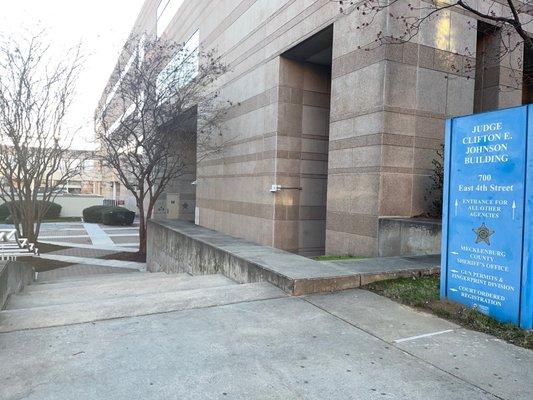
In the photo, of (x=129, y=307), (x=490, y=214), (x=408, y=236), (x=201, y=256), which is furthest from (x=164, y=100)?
(x=490, y=214)

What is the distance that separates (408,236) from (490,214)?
3375 millimetres

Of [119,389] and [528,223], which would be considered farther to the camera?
[528,223]

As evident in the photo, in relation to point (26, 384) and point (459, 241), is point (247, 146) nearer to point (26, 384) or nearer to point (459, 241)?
point (459, 241)

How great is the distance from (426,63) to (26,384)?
8175 mm

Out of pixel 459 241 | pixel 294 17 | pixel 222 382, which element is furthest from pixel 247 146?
pixel 222 382

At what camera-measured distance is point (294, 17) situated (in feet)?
35.7

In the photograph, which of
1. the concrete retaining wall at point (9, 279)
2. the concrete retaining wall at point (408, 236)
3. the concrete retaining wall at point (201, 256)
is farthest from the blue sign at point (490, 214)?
the concrete retaining wall at point (9, 279)

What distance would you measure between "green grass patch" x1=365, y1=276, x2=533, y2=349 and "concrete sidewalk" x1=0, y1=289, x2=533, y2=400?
0.16 m

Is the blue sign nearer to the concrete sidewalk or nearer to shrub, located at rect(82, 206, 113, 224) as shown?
the concrete sidewalk

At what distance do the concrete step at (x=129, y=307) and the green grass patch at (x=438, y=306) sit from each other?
1.36 meters

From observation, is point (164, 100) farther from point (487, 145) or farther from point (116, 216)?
point (116, 216)

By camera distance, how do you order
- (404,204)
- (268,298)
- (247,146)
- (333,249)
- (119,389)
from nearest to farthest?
1. (119,389)
2. (268,298)
3. (404,204)
4. (333,249)
5. (247,146)

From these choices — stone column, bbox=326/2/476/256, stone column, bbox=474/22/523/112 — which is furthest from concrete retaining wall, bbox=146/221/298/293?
stone column, bbox=474/22/523/112

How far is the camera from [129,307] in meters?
4.84
